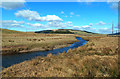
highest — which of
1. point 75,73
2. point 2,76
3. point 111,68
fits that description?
point 111,68

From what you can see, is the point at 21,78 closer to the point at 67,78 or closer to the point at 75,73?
the point at 67,78

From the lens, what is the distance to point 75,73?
273 inches

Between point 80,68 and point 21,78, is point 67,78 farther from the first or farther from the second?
point 21,78

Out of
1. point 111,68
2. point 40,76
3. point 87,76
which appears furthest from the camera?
point 40,76

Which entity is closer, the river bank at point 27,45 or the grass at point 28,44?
the river bank at point 27,45

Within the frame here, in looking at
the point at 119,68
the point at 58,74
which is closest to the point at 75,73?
the point at 58,74

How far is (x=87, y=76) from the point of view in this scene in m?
6.30

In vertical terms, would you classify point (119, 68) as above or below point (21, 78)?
above

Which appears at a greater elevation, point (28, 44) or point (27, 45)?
point (28, 44)

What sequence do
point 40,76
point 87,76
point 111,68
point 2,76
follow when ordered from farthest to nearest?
1. point 2,76
2. point 40,76
3. point 111,68
4. point 87,76

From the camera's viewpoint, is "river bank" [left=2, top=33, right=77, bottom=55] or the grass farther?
the grass

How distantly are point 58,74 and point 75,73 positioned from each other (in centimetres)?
145

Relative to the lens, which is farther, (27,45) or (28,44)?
(28,44)

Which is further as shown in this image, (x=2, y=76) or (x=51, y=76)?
(x=2, y=76)
